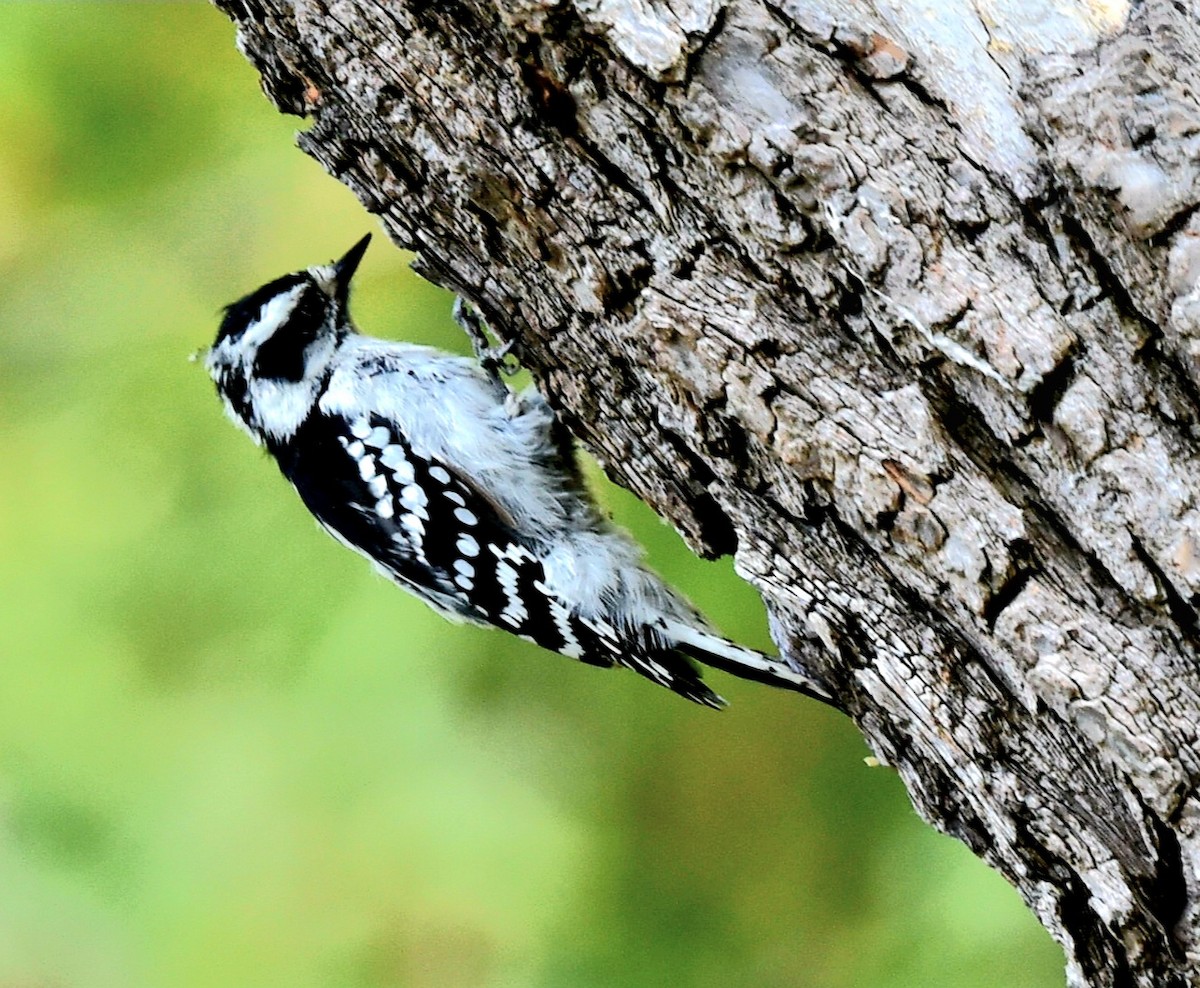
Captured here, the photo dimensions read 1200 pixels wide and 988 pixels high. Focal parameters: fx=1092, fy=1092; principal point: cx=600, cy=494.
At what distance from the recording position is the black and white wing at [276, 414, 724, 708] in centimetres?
212

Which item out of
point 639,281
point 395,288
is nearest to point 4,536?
point 395,288

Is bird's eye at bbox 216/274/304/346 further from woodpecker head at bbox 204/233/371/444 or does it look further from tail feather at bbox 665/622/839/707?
tail feather at bbox 665/622/839/707

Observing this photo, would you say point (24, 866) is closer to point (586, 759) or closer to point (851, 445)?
point (586, 759)

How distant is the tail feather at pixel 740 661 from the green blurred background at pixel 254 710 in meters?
0.40

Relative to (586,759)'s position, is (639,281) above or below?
above

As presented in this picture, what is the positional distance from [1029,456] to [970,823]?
0.52 m

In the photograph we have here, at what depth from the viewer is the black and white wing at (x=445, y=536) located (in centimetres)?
212

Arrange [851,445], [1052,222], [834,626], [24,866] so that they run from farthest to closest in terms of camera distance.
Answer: [24,866], [834,626], [851,445], [1052,222]

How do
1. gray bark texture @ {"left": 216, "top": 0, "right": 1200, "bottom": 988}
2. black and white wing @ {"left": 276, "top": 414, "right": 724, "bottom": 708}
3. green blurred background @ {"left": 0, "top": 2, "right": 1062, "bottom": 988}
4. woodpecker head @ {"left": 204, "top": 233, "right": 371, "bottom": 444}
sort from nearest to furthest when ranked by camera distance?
gray bark texture @ {"left": 216, "top": 0, "right": 1200, "bottom": 988} < black and white wing @ {"left": 276, "top": 414, "right": 724, "bottom": 708} < woodpecker head @ {"left": 204, "top": 233, "right": 371, "bottom": 444} < green blurred background @ {"left": 0, "top": 2, "right": 1062, "bottom": 988}

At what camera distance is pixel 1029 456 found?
1.16 meters

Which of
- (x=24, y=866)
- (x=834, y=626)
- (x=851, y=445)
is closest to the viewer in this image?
(x=851, y=445)

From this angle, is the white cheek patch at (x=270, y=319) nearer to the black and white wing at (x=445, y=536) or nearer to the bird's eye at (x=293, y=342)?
the bird's eye at (x=293, y=342)

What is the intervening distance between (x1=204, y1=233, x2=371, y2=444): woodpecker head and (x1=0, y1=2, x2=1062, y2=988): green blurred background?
0.35m

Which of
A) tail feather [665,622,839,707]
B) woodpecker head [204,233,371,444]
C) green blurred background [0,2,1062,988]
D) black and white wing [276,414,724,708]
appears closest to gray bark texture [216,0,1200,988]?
tail feather [665,622,839,707]
